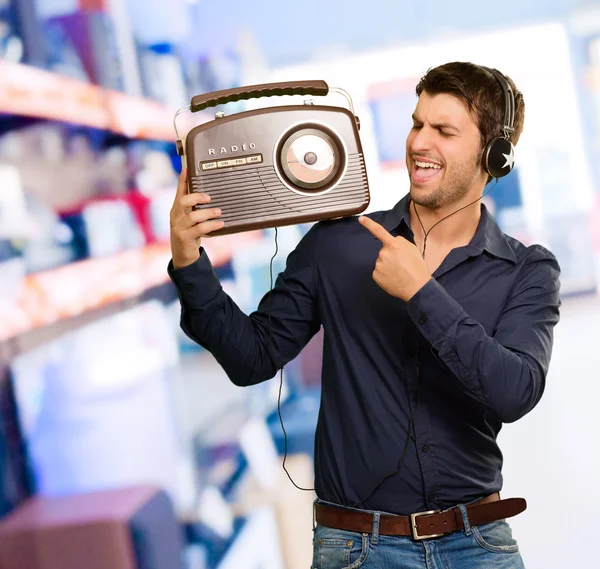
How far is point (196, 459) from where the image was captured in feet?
7.15

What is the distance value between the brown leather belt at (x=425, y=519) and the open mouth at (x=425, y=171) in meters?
0.50

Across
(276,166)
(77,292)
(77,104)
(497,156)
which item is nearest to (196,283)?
(276,166)

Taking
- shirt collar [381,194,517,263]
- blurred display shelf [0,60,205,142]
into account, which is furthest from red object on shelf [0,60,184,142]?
shirt collar [381,194,517,263]

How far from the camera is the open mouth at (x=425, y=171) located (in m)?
1.29

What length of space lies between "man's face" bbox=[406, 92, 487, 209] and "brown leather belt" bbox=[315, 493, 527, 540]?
470 mm

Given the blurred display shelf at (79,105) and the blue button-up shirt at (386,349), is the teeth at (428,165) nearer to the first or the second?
the blue button-up shirt at (386,349)

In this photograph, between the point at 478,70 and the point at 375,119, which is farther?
the point at 375,119

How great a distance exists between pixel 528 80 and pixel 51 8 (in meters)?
1.33

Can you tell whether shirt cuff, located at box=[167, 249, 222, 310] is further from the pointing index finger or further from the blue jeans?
the blue jeans

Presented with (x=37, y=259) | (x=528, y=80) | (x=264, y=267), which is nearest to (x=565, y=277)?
(x=528, y=80)

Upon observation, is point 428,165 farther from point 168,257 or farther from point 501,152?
point 168,257

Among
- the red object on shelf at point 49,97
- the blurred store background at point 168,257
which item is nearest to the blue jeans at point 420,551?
the blurred store background at point 168,257

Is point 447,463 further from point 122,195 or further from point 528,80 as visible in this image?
point 528,80

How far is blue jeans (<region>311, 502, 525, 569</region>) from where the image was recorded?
120 cm
